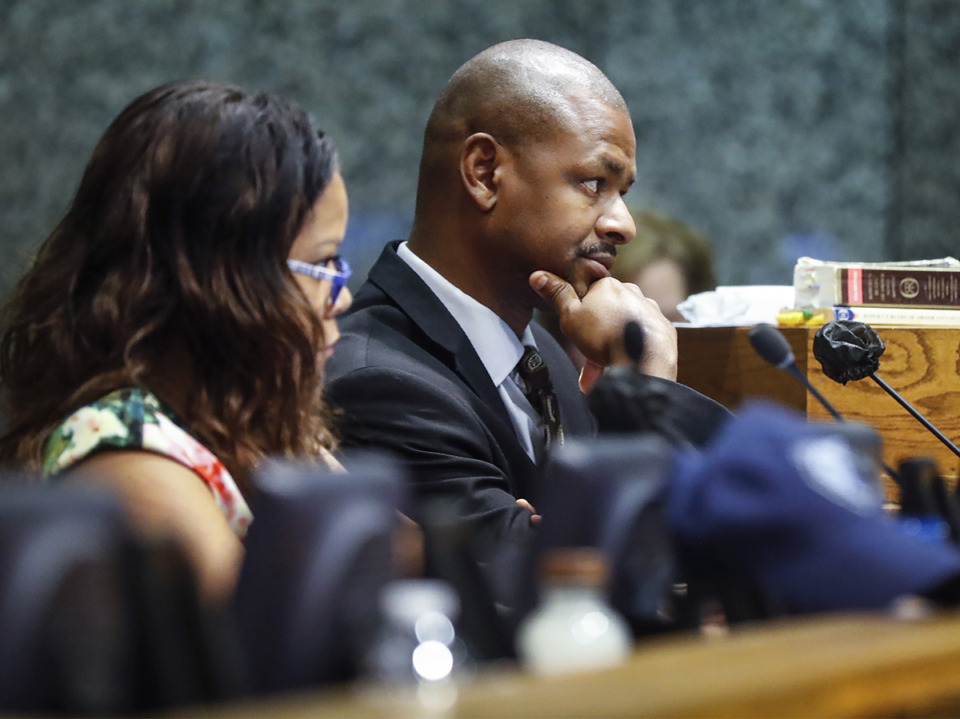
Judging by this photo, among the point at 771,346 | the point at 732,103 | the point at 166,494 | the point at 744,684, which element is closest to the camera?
the point at 744,684

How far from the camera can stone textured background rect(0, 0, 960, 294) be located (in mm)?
3500

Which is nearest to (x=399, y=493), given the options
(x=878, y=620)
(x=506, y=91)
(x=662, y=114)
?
(x=878, y=620)

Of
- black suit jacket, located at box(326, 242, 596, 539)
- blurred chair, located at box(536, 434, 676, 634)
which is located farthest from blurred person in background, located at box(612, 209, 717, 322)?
blurred chair, located at box(536, 434, 676, 634)

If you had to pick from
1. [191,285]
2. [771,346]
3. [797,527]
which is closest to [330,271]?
[191,285]

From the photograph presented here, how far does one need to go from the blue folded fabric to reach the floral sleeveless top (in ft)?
1.73

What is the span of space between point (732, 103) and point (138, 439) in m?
3.31

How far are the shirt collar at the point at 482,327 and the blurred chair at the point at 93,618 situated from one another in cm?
145

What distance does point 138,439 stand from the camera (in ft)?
3.76

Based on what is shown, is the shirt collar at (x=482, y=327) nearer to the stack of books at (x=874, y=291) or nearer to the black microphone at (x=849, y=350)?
the stack of books at (x=874, y=291)

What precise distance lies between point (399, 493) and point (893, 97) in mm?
3905

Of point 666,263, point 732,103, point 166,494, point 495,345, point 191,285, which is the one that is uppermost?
point 732,103

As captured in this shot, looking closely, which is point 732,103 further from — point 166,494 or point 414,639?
point 414,639

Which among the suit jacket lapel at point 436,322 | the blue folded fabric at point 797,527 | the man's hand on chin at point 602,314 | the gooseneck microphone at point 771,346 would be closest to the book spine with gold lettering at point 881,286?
the man's hand on chin at point 602,314

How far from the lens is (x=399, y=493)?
2.48 ft
